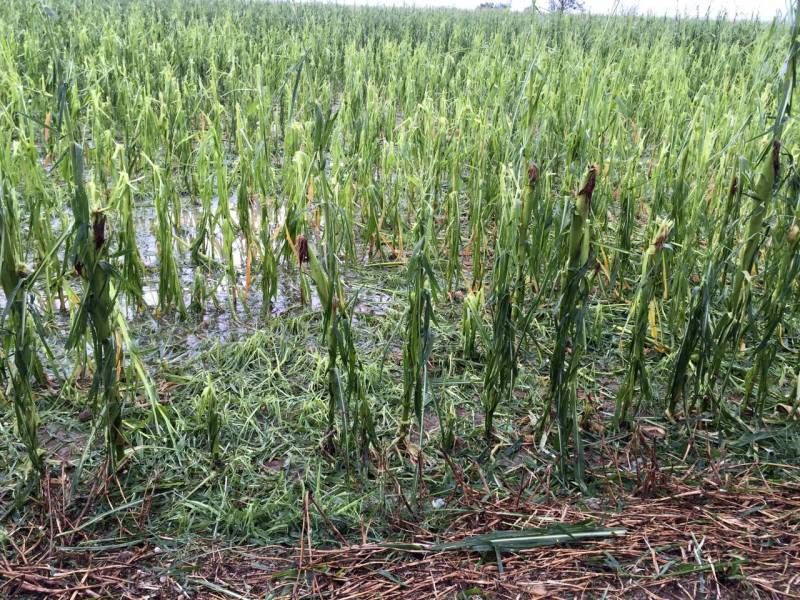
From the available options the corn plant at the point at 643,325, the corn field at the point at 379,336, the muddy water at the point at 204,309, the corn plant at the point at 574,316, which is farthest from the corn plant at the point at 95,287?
the corn plant at the point at 643,325

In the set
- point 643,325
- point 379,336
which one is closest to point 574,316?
point 643,325

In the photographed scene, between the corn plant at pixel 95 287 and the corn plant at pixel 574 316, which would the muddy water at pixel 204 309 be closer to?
the corn plant at pixel 95 287

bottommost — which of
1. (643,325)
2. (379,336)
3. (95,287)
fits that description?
(379,336)

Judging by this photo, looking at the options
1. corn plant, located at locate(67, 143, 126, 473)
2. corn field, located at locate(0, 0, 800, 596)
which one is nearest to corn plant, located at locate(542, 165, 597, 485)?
corn field, located at locate(0, 0, 800, 596)

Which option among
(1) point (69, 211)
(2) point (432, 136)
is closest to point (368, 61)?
(2) point (432, 136)

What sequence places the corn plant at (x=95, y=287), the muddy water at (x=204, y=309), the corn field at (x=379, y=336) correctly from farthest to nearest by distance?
Answer: 1. the muddy water at (x=204, y=309)
2. the corn field at (x=379, y=336)
3. the corn plant at (x=95, y=287)

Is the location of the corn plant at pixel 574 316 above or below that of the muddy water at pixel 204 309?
above

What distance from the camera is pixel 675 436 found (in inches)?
69.4

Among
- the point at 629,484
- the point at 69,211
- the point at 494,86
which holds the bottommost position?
the point at 629,484

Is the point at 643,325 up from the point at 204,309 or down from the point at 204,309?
up

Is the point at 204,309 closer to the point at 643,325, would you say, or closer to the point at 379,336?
the point at 379,336

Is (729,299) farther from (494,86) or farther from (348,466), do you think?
(494,86)

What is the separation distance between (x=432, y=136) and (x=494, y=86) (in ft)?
3.88

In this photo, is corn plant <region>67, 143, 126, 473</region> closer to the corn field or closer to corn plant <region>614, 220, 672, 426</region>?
the corn field
